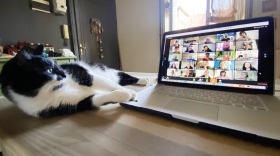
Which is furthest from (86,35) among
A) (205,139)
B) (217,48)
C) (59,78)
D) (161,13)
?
(205,139)

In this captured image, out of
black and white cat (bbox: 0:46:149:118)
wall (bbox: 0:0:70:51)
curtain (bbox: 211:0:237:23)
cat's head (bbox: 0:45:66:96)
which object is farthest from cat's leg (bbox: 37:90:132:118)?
curtain (bbox: 211:0:237:23)

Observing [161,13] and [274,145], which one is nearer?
[274,145]

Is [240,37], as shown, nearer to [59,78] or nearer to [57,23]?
[59,78]

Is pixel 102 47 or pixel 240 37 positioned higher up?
pixel 102 47

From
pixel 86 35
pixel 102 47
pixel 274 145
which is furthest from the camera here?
pixel 102 47

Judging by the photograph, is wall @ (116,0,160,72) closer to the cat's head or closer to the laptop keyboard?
the laptop keyboard

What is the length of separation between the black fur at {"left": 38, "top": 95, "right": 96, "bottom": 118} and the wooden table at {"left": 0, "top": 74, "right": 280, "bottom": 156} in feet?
0.09

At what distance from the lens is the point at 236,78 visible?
0.47 meters

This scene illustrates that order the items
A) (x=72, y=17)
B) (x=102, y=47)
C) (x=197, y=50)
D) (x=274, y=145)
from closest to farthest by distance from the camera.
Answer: (x=274, y=145)
(x=197, y=50)
(x=72, y=17)
(x=102, y=47)

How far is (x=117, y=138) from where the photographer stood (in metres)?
0.26

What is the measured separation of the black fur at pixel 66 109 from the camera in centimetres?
39

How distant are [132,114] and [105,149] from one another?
15 cm

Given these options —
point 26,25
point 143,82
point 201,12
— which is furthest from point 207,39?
point 26,25

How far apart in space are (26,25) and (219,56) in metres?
2.34
